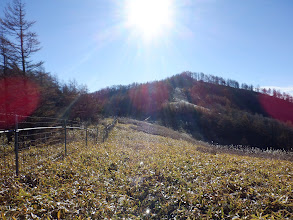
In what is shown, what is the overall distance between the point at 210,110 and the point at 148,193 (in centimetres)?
6302

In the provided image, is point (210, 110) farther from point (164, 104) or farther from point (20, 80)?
point (20, 80)

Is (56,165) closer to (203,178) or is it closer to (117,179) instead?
(117,179)

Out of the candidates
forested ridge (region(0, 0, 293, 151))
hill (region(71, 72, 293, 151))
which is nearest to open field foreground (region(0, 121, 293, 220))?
forested ridge (region(0, 0, 293, 151))

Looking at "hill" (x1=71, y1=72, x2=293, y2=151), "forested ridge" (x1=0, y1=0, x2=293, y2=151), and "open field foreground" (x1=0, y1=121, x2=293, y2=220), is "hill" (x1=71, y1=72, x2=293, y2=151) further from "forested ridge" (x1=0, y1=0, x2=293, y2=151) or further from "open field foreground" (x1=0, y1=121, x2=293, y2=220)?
"open field foreground" (x1=0, y1=121, x2=293, y2=220)

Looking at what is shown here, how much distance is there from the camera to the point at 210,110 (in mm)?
63656

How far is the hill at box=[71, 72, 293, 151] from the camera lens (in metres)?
49.0

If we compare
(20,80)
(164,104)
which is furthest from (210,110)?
(20,80)

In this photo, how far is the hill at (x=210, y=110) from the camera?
1930 inches

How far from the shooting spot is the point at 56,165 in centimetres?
645

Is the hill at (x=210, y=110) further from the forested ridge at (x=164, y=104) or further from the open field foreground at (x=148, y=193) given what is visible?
the open field foreground at (x=148, y=193)

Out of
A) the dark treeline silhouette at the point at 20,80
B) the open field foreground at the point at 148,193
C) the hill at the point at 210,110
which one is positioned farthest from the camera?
the hill at the point at 210,110

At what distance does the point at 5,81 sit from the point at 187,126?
43565 millimetres

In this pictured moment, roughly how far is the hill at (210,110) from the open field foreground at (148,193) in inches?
878

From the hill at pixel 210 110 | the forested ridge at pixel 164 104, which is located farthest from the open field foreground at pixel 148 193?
the hill at pixel 210 110
